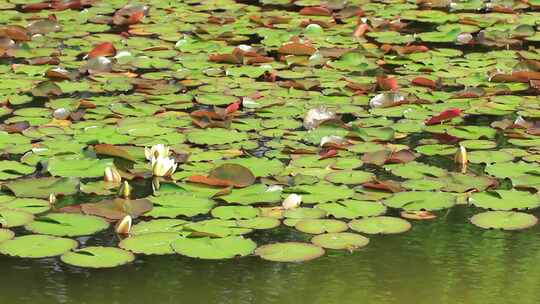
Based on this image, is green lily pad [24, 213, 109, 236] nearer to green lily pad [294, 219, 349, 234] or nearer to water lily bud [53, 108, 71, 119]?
green lily pad [294, 219, 349, 234]

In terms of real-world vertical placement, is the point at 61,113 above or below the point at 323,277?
above

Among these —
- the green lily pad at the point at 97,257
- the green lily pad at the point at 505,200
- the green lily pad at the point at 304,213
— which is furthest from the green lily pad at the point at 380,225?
the green lily pad at the point at 97,257

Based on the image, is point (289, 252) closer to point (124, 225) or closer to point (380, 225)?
point (380, 225)

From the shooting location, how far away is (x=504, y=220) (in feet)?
13.7

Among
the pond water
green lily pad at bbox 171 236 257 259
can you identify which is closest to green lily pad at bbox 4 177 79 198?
the pond water

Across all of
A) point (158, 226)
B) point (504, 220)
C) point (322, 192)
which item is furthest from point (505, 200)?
point (158, 226)

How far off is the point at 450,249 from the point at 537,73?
246cm

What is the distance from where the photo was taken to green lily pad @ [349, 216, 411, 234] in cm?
408

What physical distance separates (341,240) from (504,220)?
2.17 feet

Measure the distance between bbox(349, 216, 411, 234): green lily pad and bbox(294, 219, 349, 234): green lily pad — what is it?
45 millimetres

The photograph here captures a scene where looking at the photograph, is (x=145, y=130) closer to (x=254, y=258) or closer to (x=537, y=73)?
(x=254, y=258)

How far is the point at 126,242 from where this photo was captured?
3.95 meters

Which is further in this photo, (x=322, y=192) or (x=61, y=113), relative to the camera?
(x=61, y=113)

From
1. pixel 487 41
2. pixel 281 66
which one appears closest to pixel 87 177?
pixel 281 66
